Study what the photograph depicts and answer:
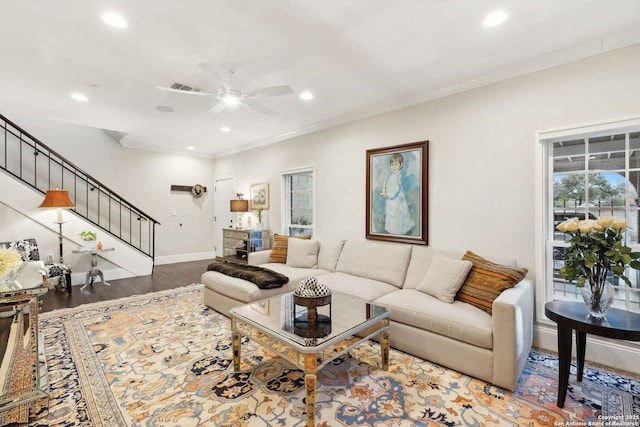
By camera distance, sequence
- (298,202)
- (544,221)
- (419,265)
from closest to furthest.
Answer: (544,221)
(419,265)
(298,202)

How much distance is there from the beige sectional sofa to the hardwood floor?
64.5 inches

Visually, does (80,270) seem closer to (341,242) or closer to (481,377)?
(341,242)

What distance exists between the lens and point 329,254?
4.26 meters

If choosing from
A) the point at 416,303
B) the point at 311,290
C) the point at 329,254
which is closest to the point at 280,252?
the point at 329,254

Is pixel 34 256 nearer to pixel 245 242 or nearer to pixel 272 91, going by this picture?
pixel 245 242

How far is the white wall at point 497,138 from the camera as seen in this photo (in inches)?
101

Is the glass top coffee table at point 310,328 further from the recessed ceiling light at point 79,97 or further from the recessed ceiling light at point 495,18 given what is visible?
the recessed ceiling light at point 79,97

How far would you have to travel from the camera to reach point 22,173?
5.36 m

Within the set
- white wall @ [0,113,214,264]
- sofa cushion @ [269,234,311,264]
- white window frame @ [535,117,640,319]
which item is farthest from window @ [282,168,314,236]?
white window frame @ [535,117,640,319]

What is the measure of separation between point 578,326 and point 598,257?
0.47 meters

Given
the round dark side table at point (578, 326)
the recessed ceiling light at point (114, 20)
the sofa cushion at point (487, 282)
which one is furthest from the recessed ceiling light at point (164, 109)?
the round dark side table at point (578, 326)

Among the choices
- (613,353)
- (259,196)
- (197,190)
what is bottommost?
(613,353)

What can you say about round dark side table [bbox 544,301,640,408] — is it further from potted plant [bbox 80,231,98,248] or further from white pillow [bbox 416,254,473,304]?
Answer: potted plant [bbox 80,231,98,248]

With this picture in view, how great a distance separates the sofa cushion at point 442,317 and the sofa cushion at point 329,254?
1267 millimetres
